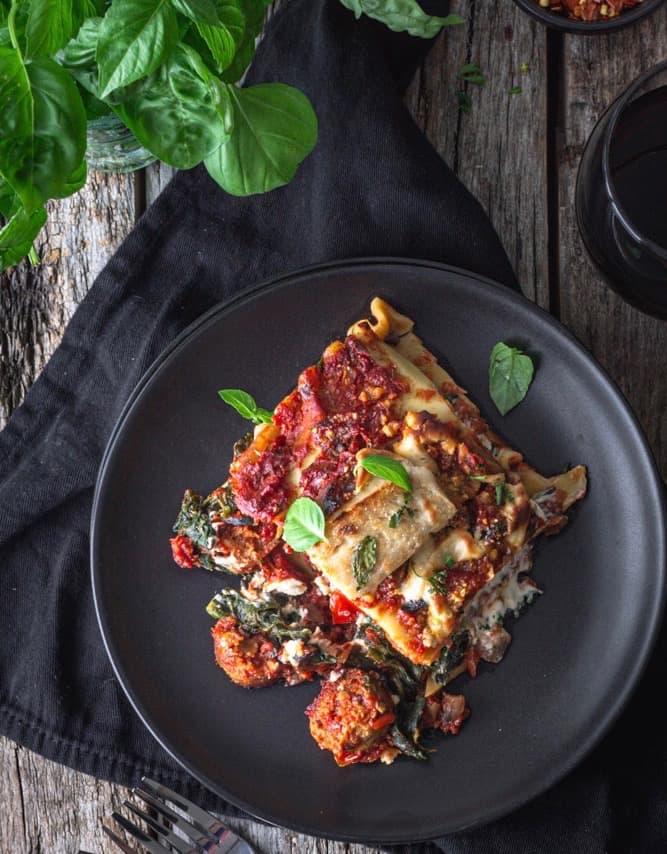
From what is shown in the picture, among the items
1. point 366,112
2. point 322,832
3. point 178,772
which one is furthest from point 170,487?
point 366,112

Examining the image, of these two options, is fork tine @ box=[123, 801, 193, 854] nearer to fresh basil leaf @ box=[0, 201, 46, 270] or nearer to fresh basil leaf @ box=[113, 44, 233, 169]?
fresh basil leaf @ box=[0, 201, 46, 270]

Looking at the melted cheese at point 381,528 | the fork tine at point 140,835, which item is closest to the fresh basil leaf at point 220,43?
the melted cheese at point 381,528

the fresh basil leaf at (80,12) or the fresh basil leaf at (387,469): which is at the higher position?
the fresh basil leaf at (80,12)

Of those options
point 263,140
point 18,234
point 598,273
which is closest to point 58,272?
point 18,234

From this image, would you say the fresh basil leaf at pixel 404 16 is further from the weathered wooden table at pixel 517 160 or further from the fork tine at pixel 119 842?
the fork tine at pixel 119 842

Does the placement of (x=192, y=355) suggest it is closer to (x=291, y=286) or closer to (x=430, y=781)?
(x=291, y=286)

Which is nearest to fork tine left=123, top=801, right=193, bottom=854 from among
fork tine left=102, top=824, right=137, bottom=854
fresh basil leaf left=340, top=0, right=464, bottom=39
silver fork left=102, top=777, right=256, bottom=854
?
silver fork left=102, top=777, right=256, bottom=854

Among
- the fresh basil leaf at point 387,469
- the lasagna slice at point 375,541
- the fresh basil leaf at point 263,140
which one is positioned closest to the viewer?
the fresh basil leaf at point 263,140
